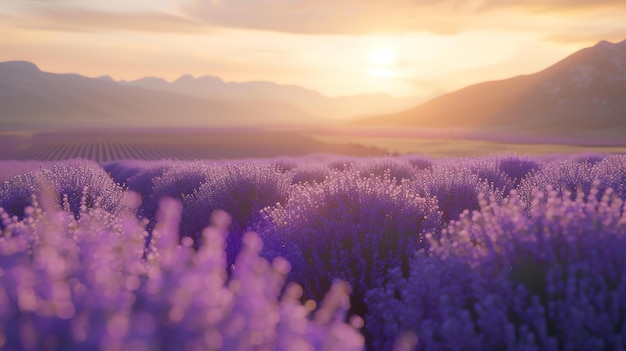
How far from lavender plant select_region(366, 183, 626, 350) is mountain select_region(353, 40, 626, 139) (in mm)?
133639

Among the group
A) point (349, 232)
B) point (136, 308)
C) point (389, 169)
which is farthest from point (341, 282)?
point (389, 169)

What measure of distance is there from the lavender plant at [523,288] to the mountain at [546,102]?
13364 centimetres

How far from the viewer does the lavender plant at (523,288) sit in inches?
140

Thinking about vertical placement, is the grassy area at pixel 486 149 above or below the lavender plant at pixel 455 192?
below

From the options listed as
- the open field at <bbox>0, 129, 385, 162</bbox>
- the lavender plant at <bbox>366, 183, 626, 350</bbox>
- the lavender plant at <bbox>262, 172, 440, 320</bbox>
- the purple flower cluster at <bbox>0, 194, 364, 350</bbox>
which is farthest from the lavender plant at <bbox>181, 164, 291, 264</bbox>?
the open field at <bbox>0, 129, 385, 162</bbox>

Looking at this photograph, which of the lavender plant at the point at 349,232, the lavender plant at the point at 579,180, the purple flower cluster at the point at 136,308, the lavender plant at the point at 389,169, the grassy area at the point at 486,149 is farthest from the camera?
the grassy area at the point at 486,149

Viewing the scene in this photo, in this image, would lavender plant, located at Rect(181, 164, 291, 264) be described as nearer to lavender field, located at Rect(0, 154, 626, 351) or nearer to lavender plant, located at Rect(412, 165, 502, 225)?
lavender plant, located at Rect(412, 165, 502, 225)

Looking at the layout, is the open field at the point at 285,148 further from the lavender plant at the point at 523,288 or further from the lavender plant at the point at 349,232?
the lavender plant at the point at 523,288

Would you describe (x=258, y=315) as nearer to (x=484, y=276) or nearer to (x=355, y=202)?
(x=484, y=276)

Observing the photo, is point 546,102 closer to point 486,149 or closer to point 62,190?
point 486,149

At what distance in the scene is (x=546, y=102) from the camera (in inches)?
6186

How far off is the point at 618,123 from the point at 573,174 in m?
138

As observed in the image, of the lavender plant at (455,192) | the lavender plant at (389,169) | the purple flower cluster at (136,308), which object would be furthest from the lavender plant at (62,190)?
the lavender plant at (389,169)

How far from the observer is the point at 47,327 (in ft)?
10.0
